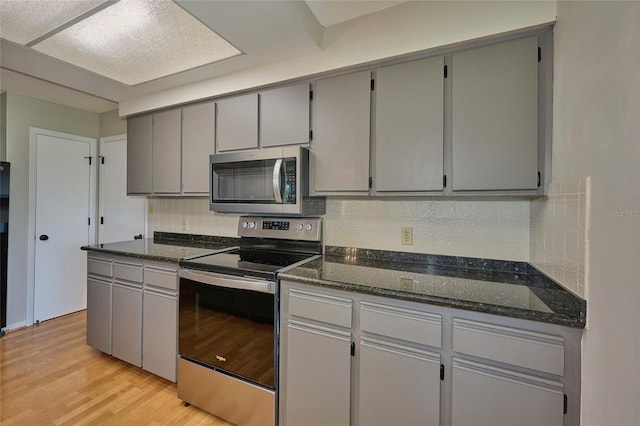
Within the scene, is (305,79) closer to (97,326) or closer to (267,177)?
(267,177)

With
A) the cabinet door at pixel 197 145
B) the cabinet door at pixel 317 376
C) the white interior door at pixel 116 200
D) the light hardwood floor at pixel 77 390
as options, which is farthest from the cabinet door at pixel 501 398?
the white interior door at pixel 116 200

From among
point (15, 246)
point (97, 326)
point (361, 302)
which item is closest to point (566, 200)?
point (361, 302)

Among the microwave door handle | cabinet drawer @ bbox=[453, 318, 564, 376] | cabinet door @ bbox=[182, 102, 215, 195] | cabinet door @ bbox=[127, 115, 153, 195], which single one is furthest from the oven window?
cabinet door @ bbox=[127, 115, 153, 195]

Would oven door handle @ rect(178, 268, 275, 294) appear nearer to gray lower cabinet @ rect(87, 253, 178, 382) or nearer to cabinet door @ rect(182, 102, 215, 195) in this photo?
gray lower cabinet @ rect(87, 253, 178, 382)

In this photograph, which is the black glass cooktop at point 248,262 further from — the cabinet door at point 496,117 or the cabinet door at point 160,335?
the cabinet door at point 496,117

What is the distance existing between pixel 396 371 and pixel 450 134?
48.1 inches

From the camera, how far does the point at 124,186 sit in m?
3.35

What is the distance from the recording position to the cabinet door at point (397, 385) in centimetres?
125

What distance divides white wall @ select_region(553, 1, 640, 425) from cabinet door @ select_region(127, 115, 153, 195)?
2973mm

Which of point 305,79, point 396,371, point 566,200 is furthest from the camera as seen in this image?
point 305,79

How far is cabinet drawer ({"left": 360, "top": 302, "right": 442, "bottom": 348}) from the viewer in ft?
4.09

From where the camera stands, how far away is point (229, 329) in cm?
175

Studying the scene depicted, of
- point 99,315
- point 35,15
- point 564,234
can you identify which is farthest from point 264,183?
point 99,315

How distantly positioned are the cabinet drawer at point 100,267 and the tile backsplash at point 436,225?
5.87ft
